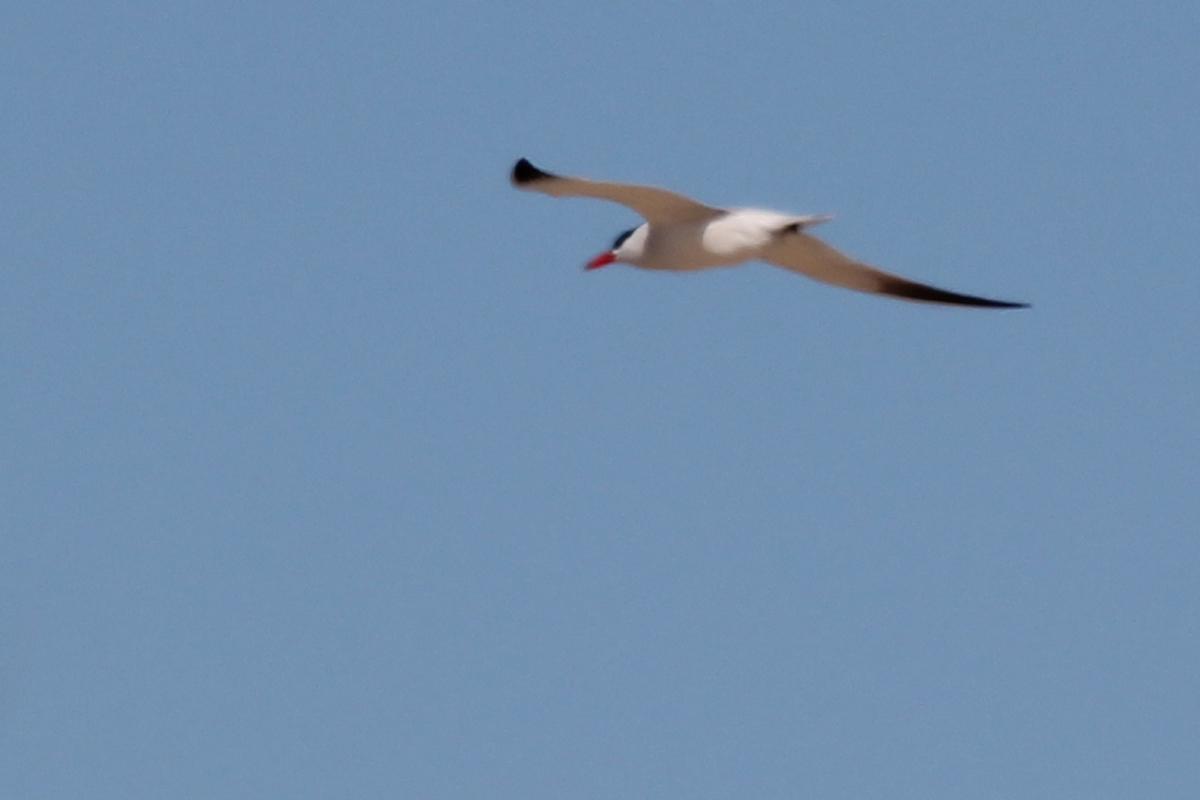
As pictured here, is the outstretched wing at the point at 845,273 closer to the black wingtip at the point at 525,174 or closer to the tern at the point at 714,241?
the tern at the point at 714,241

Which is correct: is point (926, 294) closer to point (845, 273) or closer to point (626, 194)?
point (845, 273)

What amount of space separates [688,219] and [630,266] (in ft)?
3.19

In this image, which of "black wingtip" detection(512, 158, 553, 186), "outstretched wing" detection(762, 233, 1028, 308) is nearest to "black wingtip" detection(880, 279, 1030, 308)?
"outstretched wing" detection(762, 233, 1028, 308)

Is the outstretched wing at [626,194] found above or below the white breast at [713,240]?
above

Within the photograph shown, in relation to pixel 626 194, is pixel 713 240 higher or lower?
lower

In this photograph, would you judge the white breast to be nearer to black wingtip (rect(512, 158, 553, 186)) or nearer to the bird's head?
the bird's head

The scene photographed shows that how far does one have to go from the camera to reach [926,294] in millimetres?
22016

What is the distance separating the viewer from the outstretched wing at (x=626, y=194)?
19900mm

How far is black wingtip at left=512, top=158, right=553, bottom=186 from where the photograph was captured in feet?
65.1

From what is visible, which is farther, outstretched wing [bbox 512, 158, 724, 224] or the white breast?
the white breast

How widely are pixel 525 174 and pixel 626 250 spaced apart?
1772 millimetres

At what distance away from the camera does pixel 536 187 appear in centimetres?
2003

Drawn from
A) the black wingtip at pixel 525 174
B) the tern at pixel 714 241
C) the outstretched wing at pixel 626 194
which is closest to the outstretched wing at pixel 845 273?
the tern at pixel 714 241

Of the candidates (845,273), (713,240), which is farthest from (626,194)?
(845,273)
